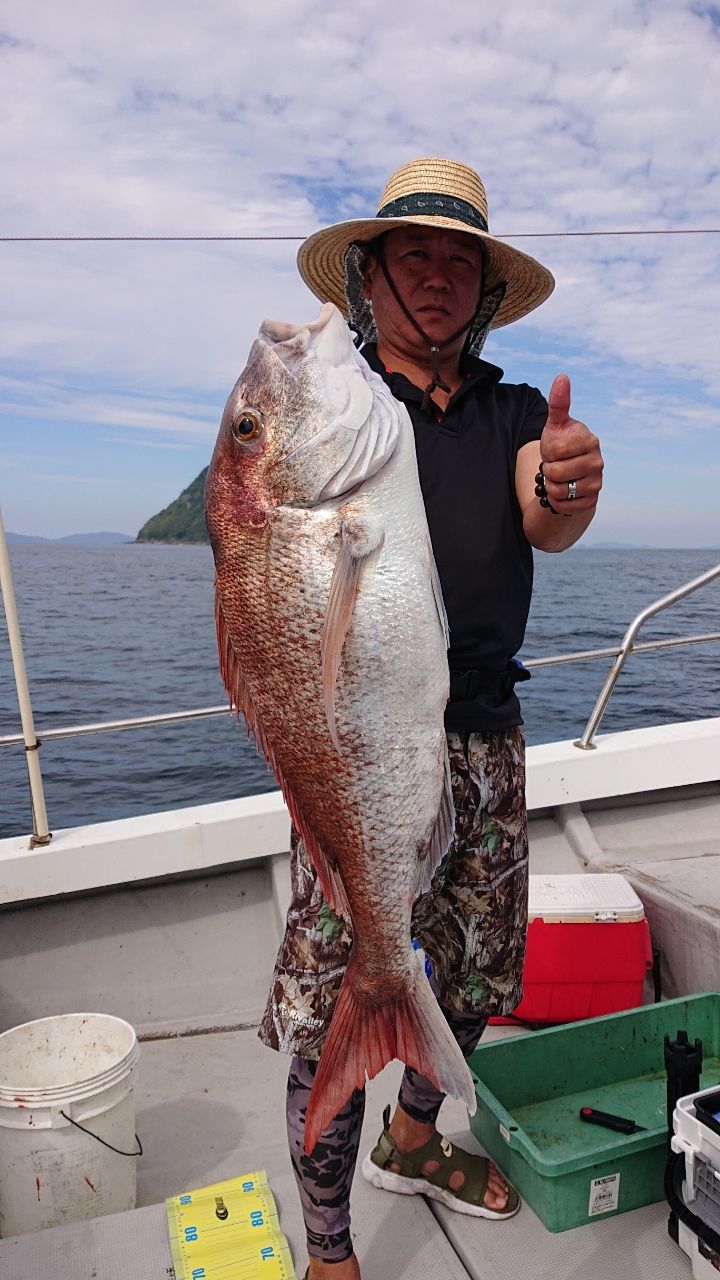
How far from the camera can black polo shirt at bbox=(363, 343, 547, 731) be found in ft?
6.86

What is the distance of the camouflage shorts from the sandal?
27.7 inches

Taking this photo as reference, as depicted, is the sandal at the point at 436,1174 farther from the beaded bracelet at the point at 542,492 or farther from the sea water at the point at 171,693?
the sea water at the point at 171,693

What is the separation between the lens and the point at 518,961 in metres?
2.35

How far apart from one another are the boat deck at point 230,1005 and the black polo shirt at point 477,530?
1.55 m

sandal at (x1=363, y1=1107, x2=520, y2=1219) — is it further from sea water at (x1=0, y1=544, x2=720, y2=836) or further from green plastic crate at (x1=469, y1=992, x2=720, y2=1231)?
sea water at (x1=0, y1=544, x2=720, y2=836)

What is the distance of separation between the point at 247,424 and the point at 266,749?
24.5 inches

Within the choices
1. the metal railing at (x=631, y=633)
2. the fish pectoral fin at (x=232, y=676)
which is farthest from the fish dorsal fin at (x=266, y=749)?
the metal railing at (x=631, y=633)

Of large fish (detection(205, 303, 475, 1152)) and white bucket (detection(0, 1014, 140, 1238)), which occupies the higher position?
large fish (detection(205, 303, 475, 1152))

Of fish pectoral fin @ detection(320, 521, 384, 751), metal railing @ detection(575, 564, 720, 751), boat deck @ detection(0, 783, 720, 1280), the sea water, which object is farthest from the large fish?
the sea water

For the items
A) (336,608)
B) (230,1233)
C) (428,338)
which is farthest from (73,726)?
(336,608)

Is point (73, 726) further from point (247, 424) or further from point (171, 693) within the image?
point (171, 693)

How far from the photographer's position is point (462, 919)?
2262 mm

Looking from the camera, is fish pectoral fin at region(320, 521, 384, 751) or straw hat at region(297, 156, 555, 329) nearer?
fish pectoral fin at region(320, 521, 384, 751)

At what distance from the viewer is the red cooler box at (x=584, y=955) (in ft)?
12.5
